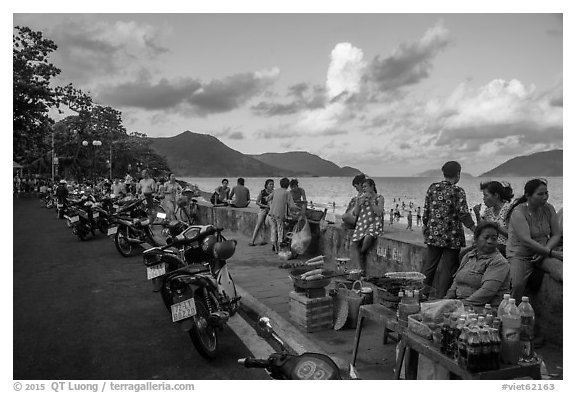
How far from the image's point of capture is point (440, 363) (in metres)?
3.11

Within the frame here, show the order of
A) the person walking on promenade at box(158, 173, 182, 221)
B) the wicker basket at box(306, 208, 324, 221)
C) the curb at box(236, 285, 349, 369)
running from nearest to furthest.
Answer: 1. the curb at box(236, 285, 349, 369)
2. the wicker basket at box(306, 208, 324, 221)
3. the person walking on promenade at box(158, 173, 182, 221)

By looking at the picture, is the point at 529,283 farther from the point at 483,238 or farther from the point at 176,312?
the point at 176,312

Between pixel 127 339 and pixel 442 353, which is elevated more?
pixel 442 353

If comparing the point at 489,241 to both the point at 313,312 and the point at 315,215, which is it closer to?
the point at 313,312

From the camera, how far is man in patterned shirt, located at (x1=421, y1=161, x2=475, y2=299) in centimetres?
538

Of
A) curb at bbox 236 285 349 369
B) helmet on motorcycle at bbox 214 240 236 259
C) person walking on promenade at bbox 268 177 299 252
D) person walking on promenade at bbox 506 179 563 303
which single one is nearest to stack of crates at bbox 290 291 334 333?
curb at bbox 236 285 349 369

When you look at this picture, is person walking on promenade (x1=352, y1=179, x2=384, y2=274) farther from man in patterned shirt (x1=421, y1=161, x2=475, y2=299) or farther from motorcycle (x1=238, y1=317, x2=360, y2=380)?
motorcycle (x1=238, y1=317, x2=360, y2=380)

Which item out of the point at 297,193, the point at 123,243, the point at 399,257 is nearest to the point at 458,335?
the point at 399,257

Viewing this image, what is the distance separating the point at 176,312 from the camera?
14.9 ft

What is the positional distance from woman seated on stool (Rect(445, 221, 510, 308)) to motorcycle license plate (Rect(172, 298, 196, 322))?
2.22m

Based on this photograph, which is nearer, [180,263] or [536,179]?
[536,179]

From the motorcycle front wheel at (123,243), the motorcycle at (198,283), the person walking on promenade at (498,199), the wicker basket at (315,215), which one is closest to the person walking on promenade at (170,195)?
the motorcycle front wheel at (123,243)
